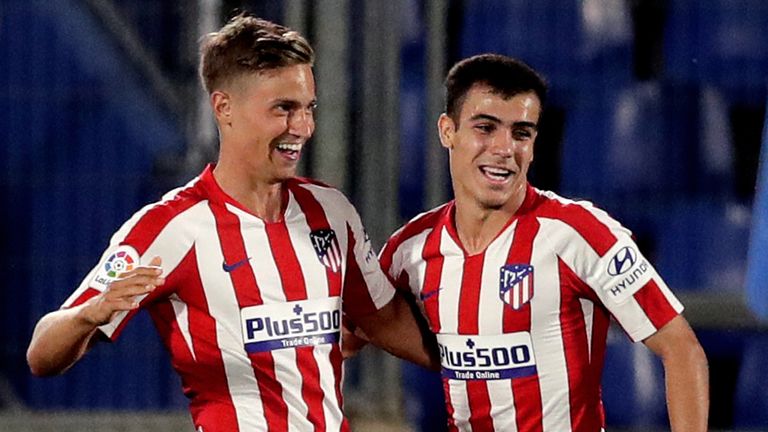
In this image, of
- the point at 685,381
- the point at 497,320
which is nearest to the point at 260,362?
the point at 497,320

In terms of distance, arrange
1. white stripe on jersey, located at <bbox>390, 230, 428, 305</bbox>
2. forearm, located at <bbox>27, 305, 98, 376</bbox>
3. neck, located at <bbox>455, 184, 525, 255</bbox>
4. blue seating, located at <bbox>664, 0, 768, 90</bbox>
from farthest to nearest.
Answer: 1. blue seating, located at <bbox>664, 0, 768, 90</bbox>
2. white stripe on jersey, located at <bbox>390, 230, 428, 305</bbox>
3. neck, located at <bbox>455, 184, 525, 255</bbox>
4. forearm, located at <bbox>27, 305, 98, 376</bbox>

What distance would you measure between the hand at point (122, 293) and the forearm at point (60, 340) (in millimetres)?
51

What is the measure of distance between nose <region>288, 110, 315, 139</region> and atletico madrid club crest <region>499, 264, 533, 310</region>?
53 cm

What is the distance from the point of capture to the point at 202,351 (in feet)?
10.5

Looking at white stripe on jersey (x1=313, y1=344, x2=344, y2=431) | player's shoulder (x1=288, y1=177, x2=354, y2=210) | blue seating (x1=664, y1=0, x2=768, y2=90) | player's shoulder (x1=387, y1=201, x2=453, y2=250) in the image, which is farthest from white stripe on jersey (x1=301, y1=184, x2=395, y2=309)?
blue seating (x1=664, y1=0, x2=768, y2=90)

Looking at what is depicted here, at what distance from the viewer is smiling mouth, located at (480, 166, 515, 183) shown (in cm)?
328

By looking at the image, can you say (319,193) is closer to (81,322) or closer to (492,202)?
(492,202)

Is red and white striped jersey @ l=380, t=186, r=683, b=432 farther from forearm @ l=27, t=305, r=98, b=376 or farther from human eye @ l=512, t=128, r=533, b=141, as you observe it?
forearm @ l=27, t=305, r=98, b=376

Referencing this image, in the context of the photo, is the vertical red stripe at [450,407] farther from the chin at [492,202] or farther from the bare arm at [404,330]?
the chin at [492,202]

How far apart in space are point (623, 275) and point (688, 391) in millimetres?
276

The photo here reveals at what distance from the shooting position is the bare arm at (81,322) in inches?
114

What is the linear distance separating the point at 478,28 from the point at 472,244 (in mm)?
2251

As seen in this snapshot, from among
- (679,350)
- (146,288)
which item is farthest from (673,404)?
(146,288)

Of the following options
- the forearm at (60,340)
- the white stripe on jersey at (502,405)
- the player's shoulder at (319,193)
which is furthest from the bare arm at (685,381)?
the forearm at (60,340)
